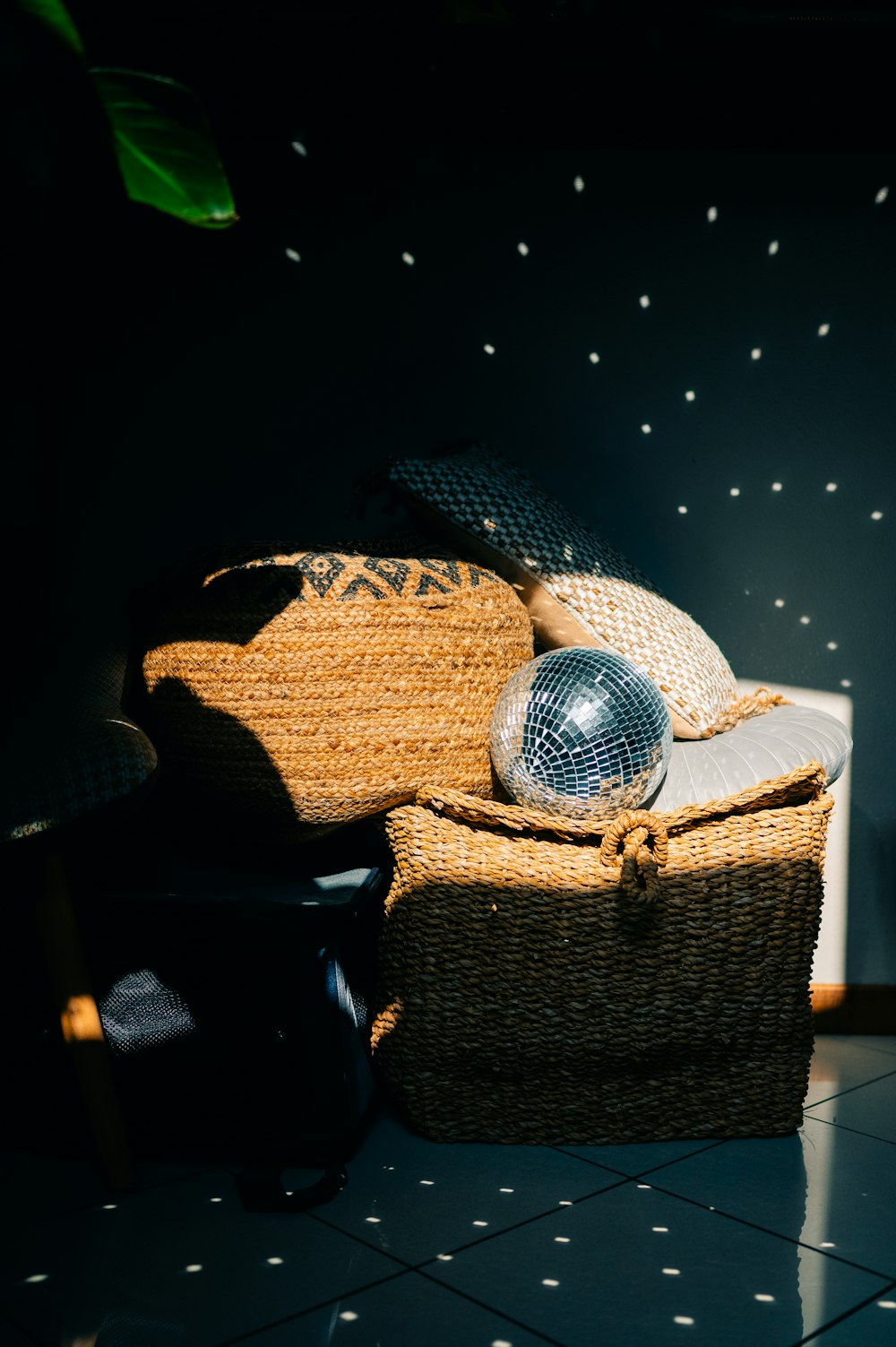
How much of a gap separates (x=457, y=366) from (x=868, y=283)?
84 centimetres

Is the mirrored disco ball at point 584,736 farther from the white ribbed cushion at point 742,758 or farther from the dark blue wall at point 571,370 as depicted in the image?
the dark blue wall at point 571,370

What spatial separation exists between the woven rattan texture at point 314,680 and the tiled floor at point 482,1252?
19.9 inches

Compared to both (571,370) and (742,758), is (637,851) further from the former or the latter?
(571,370)

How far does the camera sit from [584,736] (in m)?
1.31

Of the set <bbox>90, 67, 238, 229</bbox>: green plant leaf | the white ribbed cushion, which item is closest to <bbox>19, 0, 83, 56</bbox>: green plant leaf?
<bbox>90, 67, 238, 229</bbox>: green plant leaf

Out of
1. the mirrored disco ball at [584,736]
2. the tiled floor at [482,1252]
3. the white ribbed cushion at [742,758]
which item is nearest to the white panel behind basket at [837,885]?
the white ribbed cushion at [742,758]

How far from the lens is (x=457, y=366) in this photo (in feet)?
6.35

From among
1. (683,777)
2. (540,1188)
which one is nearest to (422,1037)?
(540,1188)

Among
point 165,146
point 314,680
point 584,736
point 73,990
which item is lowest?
point 73,990

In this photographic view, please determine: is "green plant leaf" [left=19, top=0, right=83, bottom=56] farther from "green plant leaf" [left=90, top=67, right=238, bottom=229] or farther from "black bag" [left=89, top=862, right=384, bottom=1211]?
"black bag" [left=89, top=862, right=384, bottom=1211]

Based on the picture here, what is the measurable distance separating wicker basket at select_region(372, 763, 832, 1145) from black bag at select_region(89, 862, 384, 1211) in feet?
0.39

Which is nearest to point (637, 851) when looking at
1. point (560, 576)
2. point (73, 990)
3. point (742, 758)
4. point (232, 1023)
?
point (742, 758)

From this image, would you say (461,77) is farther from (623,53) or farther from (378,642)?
(378,642)

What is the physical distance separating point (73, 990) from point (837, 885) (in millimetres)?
1448
